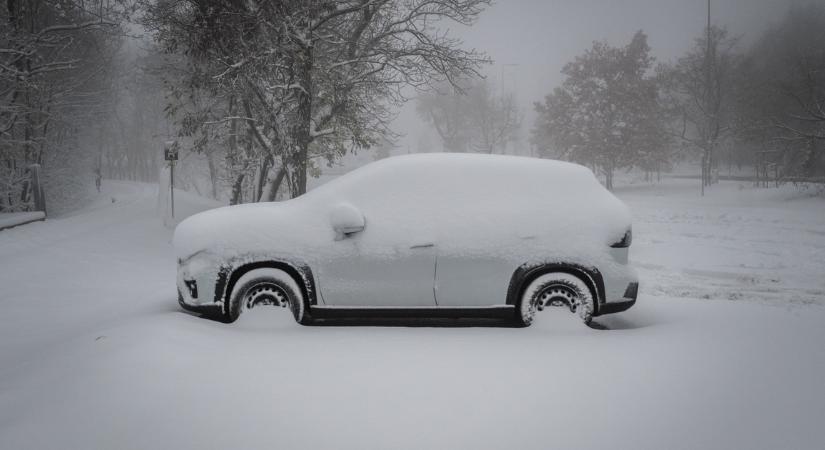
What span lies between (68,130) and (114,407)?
32.0 meters

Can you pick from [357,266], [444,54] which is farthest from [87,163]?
[357,266]

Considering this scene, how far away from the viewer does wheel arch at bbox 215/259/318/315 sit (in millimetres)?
4352

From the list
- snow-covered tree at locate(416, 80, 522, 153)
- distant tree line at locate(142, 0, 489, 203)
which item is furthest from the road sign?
snow-covered tree at locate(416, 80, 522, 153)

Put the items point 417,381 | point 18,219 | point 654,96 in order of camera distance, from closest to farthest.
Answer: point 417,381
point 18,219
point 654,96

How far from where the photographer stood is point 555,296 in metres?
4.45

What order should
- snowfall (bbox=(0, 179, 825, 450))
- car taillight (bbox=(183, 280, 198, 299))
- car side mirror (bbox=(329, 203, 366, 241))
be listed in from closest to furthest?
snowfall (bbox=(0, 179, 825, 450))
car side mirror (bbox=(329, 203, 366, 241))
car taillight (bbox=(183, 280, 198, 299))

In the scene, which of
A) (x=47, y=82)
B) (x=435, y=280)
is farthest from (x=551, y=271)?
(x=47, y=82)

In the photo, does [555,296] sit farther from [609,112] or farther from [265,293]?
[609,112]

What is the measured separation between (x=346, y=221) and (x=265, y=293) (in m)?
1.01

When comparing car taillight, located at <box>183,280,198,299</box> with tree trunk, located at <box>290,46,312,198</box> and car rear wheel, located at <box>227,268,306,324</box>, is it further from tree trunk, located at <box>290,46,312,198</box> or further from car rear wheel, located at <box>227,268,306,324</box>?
tree trunk, located at <box>290,46,312,198</box>

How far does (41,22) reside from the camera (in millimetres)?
20625

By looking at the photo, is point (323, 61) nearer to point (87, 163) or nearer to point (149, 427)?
point (149, 427)

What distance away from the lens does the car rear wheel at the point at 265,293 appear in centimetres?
438

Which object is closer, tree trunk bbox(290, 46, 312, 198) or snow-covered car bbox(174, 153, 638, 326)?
snow-covered car bbox(174, 153, 638, 326)
